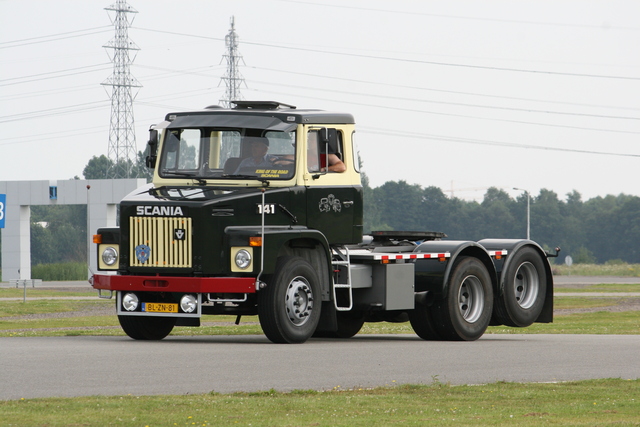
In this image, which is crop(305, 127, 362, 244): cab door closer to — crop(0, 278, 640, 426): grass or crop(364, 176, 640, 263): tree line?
crop(0, 278, 640, 426): grass

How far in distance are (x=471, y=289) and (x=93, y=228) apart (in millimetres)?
43081

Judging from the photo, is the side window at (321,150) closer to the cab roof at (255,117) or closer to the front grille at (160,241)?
the cab roof at (255,117)

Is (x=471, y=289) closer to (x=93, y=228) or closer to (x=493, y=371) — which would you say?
(x=493, y=371)

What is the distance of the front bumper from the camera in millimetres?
14680

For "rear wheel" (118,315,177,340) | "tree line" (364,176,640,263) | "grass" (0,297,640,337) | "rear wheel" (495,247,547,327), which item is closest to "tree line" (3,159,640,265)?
"tree line" (364,176,640,263)

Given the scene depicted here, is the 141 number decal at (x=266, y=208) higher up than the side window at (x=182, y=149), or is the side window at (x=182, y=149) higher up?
the side window at (x=182, y=149)

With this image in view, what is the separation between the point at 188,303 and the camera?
14.9 metres

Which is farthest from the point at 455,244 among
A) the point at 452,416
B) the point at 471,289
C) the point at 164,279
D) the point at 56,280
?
the point at 56,280

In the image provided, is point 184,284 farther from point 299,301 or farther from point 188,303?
point 299,301

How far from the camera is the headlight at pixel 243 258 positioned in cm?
1478

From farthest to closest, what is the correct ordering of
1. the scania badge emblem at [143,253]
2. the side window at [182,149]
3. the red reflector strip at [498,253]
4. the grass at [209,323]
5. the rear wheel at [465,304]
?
the grass at [209,323], the red reflector strip at [498,253], the rear wheel at [465,304], the side window at [182,149], the scania badge emblem at [143,253]

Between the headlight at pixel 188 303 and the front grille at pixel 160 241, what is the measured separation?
16.5 inches

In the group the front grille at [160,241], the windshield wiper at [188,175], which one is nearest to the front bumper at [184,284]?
the front grille at [160,241]

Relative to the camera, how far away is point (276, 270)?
15.0 metres
